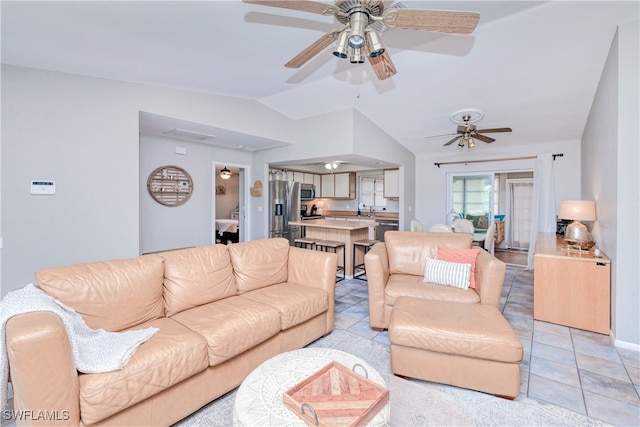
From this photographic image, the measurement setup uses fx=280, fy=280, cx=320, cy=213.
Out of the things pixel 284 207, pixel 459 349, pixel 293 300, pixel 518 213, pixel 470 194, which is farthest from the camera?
pixel 518 213

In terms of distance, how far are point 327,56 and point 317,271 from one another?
2.28 meters

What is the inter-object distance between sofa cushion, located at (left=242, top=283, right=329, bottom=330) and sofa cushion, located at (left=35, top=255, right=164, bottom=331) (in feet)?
2.37

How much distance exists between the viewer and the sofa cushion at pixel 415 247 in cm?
319

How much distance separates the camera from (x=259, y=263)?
2729 millimetres

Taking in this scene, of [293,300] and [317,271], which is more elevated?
[317,271]

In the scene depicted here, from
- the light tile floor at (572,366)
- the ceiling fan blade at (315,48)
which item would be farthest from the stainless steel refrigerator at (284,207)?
the ceiling fan blade at (315,48)

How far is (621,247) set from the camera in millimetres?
2449

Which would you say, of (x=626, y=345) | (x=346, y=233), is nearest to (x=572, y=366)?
(x=626, y=345)

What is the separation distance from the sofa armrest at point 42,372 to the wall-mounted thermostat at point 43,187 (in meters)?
2.19

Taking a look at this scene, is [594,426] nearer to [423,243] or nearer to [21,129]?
[423,243]

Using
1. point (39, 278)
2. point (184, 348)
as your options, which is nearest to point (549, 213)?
point (184, 348)

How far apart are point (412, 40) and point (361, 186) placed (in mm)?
5162

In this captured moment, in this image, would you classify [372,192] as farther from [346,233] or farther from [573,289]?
[573,289]

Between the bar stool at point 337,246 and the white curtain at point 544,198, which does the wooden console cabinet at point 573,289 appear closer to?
the white curtain at point 544,198
